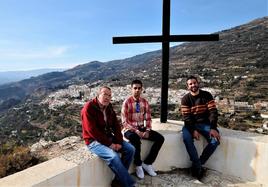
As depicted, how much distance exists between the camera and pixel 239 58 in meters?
40.4

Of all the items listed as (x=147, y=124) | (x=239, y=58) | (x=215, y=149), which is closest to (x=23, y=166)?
(x=147, y=124)

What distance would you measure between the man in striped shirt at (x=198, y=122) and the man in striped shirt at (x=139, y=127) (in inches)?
12.6

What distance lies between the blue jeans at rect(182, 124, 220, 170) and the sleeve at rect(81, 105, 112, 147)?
0.88 metres

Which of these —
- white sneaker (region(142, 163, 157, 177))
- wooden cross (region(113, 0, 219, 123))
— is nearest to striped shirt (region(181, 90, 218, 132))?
wooden cross (region(113, 0, 219, 123))

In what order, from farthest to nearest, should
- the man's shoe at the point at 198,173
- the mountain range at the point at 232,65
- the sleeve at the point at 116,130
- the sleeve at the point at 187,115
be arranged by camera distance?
1. the mountain range at the point at 232,65
2. the sleeve at the point at 187,115
3. the man's shoe at the point at 198,173
4. the sleeve at the point at 116,130

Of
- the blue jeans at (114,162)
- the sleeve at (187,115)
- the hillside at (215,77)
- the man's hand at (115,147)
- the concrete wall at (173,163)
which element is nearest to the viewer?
the concrete wall at (173,163)

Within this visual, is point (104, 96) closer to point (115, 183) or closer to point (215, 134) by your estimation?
point (115, 183)

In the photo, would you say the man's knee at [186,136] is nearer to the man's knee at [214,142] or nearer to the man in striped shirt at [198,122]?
the man in striped shirt at [198,122]

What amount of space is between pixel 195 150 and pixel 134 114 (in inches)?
28.0

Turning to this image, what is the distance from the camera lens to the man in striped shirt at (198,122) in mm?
2859

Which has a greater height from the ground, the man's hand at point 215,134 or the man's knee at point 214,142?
the man's hand at point 215,134

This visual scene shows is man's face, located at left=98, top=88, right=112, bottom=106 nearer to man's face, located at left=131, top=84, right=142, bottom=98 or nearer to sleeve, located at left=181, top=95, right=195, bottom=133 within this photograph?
man's face, located at left=131, top=84, right=142, bottom=98

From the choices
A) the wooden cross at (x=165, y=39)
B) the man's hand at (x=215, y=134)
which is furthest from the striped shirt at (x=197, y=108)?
the wooden cross at (x=165, y=39)

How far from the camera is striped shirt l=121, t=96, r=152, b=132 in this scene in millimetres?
2893
